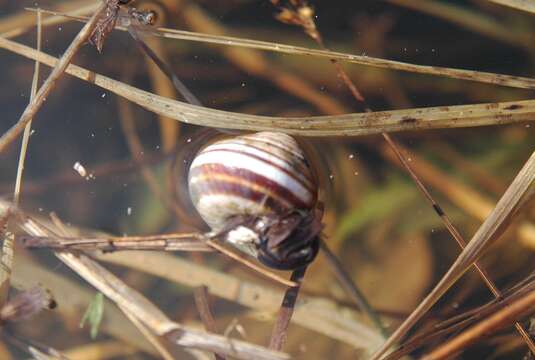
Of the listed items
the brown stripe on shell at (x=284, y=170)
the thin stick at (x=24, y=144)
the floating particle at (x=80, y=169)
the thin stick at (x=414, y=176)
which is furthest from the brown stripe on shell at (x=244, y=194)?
the thin stick at (x=24, y=144)

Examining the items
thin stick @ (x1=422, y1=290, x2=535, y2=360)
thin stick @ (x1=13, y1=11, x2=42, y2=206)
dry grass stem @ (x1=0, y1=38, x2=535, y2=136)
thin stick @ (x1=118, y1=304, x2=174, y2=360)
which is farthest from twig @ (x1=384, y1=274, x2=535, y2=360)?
thin stick @ (x1=13, y1=11, x2=42, y2=206)

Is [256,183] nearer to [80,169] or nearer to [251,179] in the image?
[251,179]

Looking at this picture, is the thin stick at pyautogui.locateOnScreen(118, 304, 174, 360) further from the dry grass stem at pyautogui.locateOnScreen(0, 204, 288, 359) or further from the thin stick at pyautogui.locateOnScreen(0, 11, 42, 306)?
the thin stick at pyautogui.locateOnScreen(0, 11, 42, 306)

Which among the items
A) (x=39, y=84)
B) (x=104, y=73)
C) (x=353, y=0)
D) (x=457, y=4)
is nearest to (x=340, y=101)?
(x=353, y=0)

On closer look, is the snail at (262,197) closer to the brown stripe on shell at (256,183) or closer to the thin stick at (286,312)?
the brown stripe on shell at (256,183)

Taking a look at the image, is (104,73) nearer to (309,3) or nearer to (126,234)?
(126,234)

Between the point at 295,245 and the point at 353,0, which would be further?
the point at 353,0
